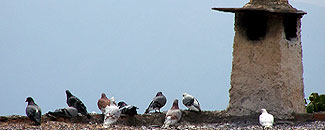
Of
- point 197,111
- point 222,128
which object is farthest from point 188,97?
point 222,128

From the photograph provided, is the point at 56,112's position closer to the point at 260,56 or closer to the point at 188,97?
the point at 188,97

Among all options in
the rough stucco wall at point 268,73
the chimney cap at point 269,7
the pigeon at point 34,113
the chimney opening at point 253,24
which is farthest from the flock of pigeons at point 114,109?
the chimney cap at point 269,7

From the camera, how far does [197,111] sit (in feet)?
48.7

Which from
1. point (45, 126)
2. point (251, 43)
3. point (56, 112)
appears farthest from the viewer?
point (251, 43)

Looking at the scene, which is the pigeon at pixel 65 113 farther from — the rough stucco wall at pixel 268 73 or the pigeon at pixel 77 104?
the rough stucco wall at pixel 268 73

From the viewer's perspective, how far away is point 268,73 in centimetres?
1403

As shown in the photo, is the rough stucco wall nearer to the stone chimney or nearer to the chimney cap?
the stone chimney

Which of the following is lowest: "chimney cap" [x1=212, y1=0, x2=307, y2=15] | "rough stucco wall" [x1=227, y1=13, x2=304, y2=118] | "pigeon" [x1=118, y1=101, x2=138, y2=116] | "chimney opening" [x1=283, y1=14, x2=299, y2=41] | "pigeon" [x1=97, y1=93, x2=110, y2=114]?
"pigeon" [x1=118, y1=101, x2=138, y2=116]

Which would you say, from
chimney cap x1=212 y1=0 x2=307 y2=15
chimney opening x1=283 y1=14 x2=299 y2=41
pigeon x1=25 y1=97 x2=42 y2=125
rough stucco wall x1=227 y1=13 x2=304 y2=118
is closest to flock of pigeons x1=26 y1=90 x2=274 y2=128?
pigeon x1=25 y1=97 x2=42 y2=125

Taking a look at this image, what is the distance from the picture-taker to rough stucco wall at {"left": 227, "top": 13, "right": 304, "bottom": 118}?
→ 13969 millimetres

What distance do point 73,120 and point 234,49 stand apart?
389 cm

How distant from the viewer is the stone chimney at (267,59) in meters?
14.0

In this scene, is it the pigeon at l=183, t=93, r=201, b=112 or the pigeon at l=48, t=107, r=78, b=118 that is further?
the pigeon at l=183, t=93, r=201, b=112

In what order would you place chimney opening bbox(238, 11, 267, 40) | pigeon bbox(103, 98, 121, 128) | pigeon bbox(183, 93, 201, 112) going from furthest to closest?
1. pigeon bbox(183, 93, 201, 112)
2. chimney opening bbox(238, 11, 267, 40)
3. pigeon bbox(103, 98, 121, 128)
